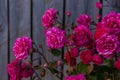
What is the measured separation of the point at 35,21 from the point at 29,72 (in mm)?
732

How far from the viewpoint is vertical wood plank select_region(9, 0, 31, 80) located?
239cm

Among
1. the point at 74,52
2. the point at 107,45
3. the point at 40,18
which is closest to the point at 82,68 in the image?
the point at 74,52

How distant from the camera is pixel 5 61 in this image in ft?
8.59

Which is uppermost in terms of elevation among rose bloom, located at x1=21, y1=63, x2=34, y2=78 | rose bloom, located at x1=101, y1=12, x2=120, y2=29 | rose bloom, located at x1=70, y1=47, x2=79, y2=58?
rose bloom, located at x1=101, y1=12, x2=120, y2=29

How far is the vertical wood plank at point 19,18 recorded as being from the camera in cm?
239

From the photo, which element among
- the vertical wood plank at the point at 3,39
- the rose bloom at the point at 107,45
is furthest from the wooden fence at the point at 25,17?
the rose bloom at the point at 107,45

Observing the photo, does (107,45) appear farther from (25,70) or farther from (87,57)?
(25,70)

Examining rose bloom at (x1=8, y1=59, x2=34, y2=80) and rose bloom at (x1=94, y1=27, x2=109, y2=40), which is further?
rose bloom at (x1=8, y1=59, x2=34, y2=80)

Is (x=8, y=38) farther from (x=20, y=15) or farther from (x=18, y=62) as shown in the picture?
(x=18, y=62)

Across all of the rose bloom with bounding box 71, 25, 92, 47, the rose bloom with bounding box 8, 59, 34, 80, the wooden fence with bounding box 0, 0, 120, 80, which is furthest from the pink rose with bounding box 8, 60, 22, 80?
the wooden fence with bounding box 0, 0, 120, 80

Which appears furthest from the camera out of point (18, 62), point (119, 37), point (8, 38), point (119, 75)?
point (8, 38)

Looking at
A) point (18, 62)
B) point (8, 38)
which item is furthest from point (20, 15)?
point (18, 62)

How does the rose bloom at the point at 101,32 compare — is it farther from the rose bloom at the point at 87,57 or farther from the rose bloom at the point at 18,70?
the rose bloom at the point at 18,70

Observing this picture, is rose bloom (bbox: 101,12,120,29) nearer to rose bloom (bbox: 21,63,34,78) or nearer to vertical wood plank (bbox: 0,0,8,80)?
rose bloom (bbox: 21,63,34,78)
